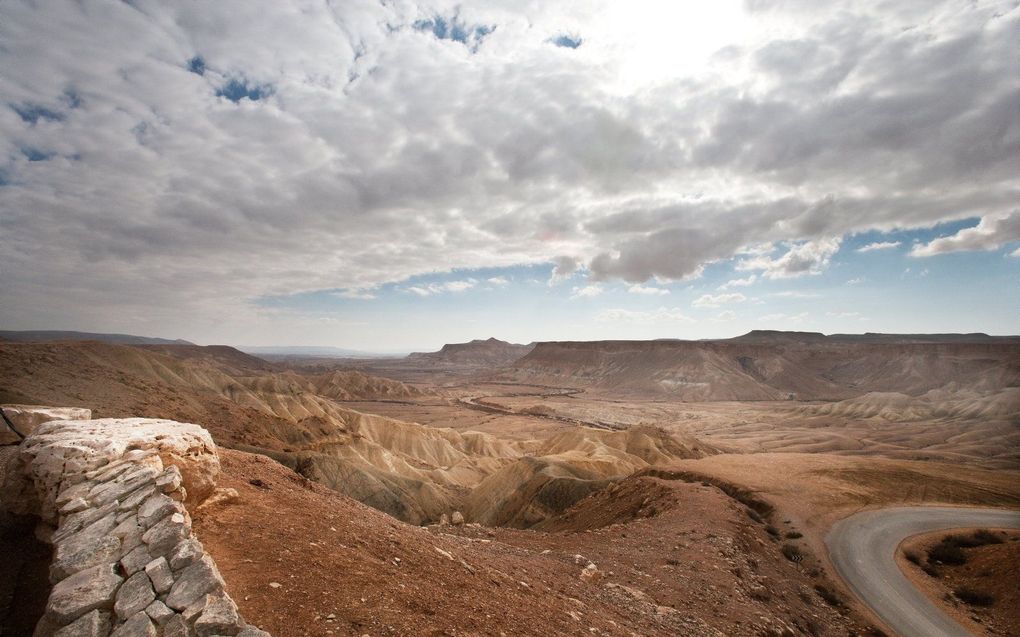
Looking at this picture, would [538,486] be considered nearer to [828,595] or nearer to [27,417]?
[828,595]

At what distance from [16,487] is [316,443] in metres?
40.0

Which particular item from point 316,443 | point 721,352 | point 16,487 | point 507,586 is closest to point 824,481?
point 507,586

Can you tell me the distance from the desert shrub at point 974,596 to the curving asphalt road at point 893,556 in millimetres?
1167

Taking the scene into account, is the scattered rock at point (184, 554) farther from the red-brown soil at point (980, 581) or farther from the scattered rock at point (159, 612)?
the red-brown soil at point (980, 581)

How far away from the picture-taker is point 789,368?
13838cm

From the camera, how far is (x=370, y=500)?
31.7m

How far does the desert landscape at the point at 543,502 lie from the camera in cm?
734

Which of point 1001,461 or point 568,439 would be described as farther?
point 568,439

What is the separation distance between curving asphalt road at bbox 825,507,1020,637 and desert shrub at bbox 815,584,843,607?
989mm

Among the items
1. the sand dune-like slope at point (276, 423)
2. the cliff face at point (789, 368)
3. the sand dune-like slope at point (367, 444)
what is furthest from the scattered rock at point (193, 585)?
the cliff face at point (789, 368)

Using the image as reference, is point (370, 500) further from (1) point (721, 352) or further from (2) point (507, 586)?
(1) point (721, 352)

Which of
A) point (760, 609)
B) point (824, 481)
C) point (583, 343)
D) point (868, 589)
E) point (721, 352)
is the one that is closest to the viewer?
point (760, 609)

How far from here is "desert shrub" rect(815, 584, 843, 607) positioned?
575 inches

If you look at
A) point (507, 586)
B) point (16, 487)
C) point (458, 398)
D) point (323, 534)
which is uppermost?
point (16, 487)
